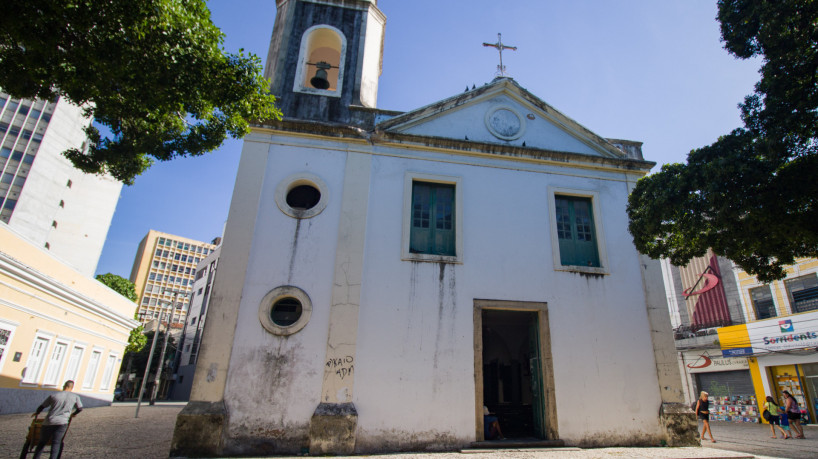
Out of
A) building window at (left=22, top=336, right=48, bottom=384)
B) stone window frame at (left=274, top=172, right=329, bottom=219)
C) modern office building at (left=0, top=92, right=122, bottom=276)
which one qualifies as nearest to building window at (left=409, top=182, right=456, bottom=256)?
stone window frame at (left=274, top=172, right=329, bottom=219)

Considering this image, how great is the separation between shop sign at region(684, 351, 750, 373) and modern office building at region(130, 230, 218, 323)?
7180 cm

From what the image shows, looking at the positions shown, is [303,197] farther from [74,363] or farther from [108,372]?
[108,372]

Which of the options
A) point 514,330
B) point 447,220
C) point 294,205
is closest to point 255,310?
point 294,205

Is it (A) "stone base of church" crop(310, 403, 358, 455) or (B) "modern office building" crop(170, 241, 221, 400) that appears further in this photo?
(B) "modern office building" crop(170, 241, 221, 400)

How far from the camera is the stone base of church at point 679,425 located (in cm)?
864

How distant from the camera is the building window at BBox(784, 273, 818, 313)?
56.5ft

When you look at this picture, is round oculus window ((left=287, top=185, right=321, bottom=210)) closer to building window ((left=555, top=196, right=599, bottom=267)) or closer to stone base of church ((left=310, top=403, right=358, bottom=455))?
stone base of church ((left=310, top=403, right=358, bottom=455))

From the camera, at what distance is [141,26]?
18.5 feet

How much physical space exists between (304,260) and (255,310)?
4.29ft

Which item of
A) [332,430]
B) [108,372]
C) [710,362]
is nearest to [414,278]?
[332,430]

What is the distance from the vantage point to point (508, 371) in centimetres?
1223

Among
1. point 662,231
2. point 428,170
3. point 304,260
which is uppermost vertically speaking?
point 428,170

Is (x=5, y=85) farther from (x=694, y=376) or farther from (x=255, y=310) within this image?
(x=694, y=376)

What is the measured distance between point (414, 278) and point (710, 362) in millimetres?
18620
